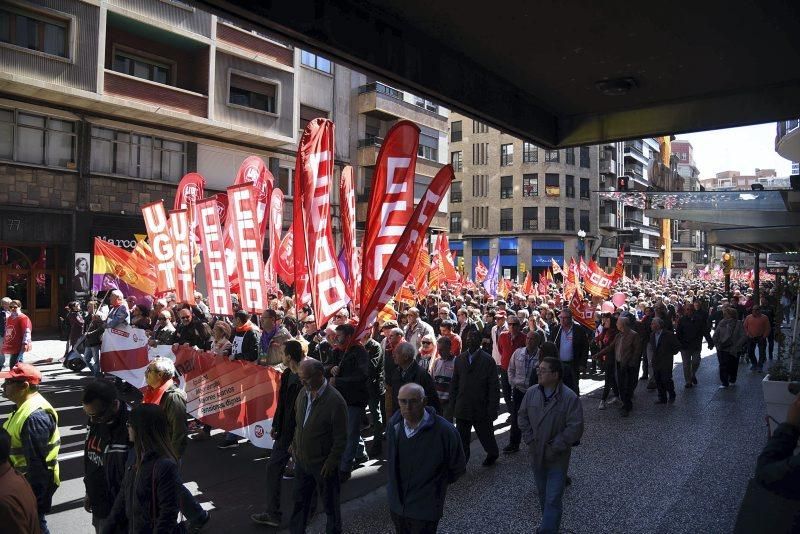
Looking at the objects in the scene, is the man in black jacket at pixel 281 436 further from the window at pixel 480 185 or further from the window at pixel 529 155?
the window at pixel 480 185

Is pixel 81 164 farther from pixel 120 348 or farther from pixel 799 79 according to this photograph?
pixel 799 79

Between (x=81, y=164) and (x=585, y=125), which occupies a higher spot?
(x=81, y=164)

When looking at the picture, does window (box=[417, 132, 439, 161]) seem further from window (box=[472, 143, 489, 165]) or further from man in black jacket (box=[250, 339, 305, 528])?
man in black jacket (box=[250, 339, 305, 528])

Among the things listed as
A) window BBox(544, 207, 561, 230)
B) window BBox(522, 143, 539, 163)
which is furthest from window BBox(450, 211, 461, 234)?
window BBox(544, 207, 561, 230)

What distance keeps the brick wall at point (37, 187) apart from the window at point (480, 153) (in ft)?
136

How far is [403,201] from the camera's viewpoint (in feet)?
20.7

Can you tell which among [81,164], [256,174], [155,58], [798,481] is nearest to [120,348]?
[256,174]

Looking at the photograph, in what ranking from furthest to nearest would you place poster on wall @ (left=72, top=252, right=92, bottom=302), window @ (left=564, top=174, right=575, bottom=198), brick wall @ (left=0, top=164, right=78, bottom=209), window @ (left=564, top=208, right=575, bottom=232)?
window @ (left=564, top=174, right=575, bottom=198) < window @ (left=564, top=208, right=575, bottom=232) < poster on wall @ (left=72, top=252, right=92, bottom=302) < brick wall @ (left=0, top=164, right=78, bottom=209)

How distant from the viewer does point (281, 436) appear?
5445 mm

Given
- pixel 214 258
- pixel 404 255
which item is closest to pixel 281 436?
pixel 404 255

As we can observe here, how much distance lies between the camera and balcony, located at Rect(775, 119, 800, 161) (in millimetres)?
8907

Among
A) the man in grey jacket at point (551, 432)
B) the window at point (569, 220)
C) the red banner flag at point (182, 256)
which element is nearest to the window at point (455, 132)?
the window at point (569, 220)

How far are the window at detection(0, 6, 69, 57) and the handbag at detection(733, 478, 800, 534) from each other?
22.6 m

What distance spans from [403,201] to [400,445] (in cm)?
299
